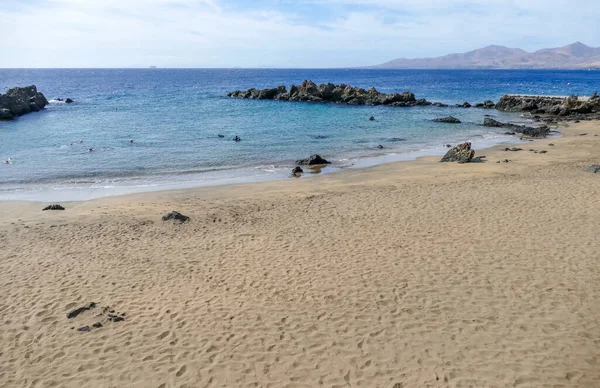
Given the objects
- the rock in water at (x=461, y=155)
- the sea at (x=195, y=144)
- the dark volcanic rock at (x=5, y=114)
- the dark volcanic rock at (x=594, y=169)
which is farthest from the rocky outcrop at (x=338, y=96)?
the dark volcanic rock at (x=594, y=169)

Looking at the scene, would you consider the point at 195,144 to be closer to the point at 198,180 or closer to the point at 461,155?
the point at 198,180

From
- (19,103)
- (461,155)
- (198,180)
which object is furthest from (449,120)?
(19,103)

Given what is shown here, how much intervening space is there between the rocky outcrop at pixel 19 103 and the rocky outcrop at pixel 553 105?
58.2 meters

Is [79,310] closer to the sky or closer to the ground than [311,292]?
closer to the ground

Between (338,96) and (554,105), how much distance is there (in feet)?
95.4

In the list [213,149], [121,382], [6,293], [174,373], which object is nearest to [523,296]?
[174,373]

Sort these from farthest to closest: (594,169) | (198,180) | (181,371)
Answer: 1. (198,180)
2. (594,169)
3. (181,371)

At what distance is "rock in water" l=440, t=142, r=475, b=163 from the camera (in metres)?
23.8

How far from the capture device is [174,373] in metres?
7.14

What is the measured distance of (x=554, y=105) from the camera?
48281 mm

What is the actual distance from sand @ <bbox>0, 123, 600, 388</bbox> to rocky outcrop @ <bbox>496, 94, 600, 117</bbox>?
3397 cm

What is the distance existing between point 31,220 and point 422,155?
21394 millimetres

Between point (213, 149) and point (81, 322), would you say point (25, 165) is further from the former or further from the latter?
point (81, 322)

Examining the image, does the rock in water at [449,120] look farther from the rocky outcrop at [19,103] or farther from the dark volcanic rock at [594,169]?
the rocky outcrop at [19,103]
